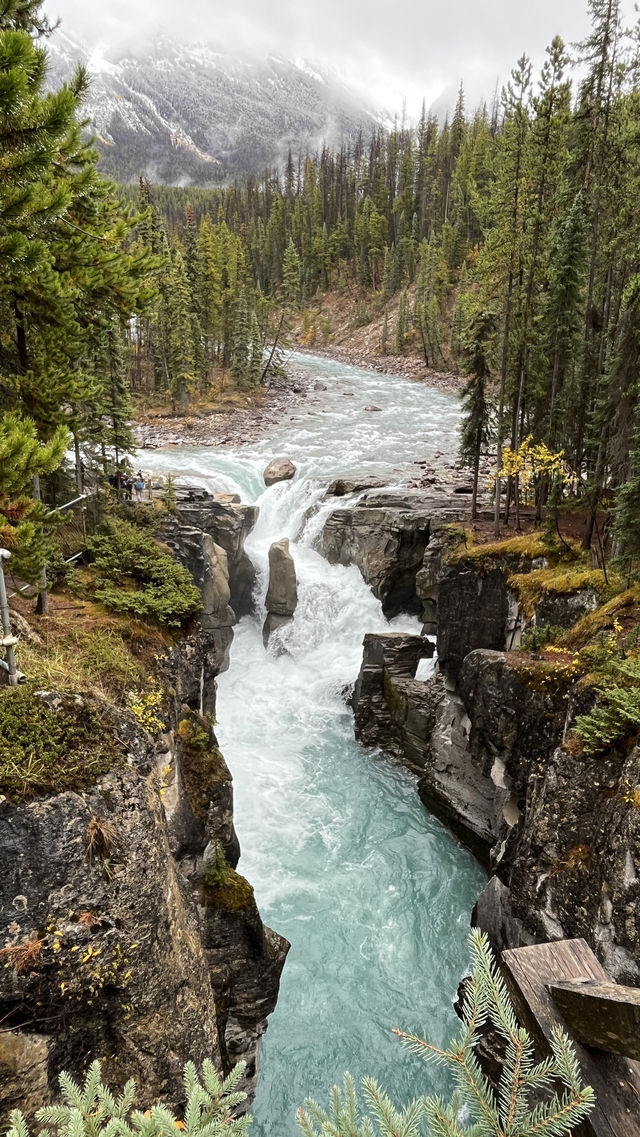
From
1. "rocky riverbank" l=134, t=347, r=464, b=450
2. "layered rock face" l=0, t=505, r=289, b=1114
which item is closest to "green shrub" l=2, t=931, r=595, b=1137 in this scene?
"layered rock face" l=0, t=505, r=289, b=1114

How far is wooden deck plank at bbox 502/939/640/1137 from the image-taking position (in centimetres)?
225

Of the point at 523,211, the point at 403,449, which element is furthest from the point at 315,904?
the point at 403,449

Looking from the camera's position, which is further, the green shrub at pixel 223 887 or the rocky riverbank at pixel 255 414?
the rocky riverbank at pixel 255 414

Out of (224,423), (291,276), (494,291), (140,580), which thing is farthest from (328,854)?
(291,276)

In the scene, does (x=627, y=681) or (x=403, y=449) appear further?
(x=403, y=449)

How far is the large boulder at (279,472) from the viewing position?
34.0m

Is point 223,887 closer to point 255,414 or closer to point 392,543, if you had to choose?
point 392,543

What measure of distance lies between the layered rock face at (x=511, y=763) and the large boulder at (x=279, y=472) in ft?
41.8

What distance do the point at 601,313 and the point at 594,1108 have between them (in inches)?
1051

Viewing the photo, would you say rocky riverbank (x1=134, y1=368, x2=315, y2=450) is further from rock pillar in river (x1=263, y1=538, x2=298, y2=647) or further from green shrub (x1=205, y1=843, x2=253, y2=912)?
green shrub (x1=205, y1=843, x2=253, y2=912)

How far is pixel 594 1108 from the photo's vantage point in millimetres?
2262

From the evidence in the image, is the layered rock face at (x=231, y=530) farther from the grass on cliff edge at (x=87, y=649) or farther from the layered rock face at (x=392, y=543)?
the grass on cliff edge at (x=87, y=649)

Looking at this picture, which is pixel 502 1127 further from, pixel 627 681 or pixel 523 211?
pixel 523 211

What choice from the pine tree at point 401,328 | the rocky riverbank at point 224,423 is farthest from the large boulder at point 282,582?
the pine tree at point 401,328
